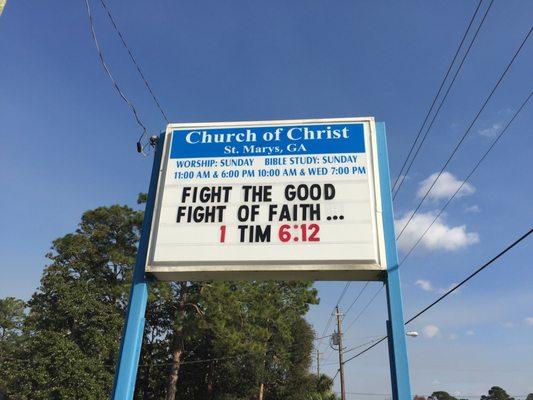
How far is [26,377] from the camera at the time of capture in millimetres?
25594

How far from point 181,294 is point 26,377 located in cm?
1124

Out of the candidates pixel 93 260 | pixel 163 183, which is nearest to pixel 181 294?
pixel 93 260

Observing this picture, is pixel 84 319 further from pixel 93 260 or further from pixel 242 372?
pixel 242 372

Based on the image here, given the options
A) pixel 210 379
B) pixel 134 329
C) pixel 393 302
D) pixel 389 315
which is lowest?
pixel 134 329

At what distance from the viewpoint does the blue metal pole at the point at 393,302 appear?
5.33 meters

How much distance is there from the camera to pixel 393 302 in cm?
572

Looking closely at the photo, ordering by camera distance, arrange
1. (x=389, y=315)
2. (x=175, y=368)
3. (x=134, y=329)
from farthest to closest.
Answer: (x=175, y=368)
(x=134, y=329)
(x=389, y=315)

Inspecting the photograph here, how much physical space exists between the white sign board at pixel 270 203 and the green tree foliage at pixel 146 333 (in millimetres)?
19046

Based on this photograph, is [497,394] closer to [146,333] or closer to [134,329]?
[146,333]

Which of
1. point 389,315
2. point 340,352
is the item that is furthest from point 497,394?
point 389,315

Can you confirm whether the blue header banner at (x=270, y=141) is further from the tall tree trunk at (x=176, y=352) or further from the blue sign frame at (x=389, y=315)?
the tall tree trunk at (x=176, y=352)

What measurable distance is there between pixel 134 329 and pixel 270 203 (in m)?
2.52

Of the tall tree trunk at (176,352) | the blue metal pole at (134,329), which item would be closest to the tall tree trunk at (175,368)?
the tall tree trunk at (176,352)

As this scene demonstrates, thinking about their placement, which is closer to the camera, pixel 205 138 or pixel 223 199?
pixel 223 199
